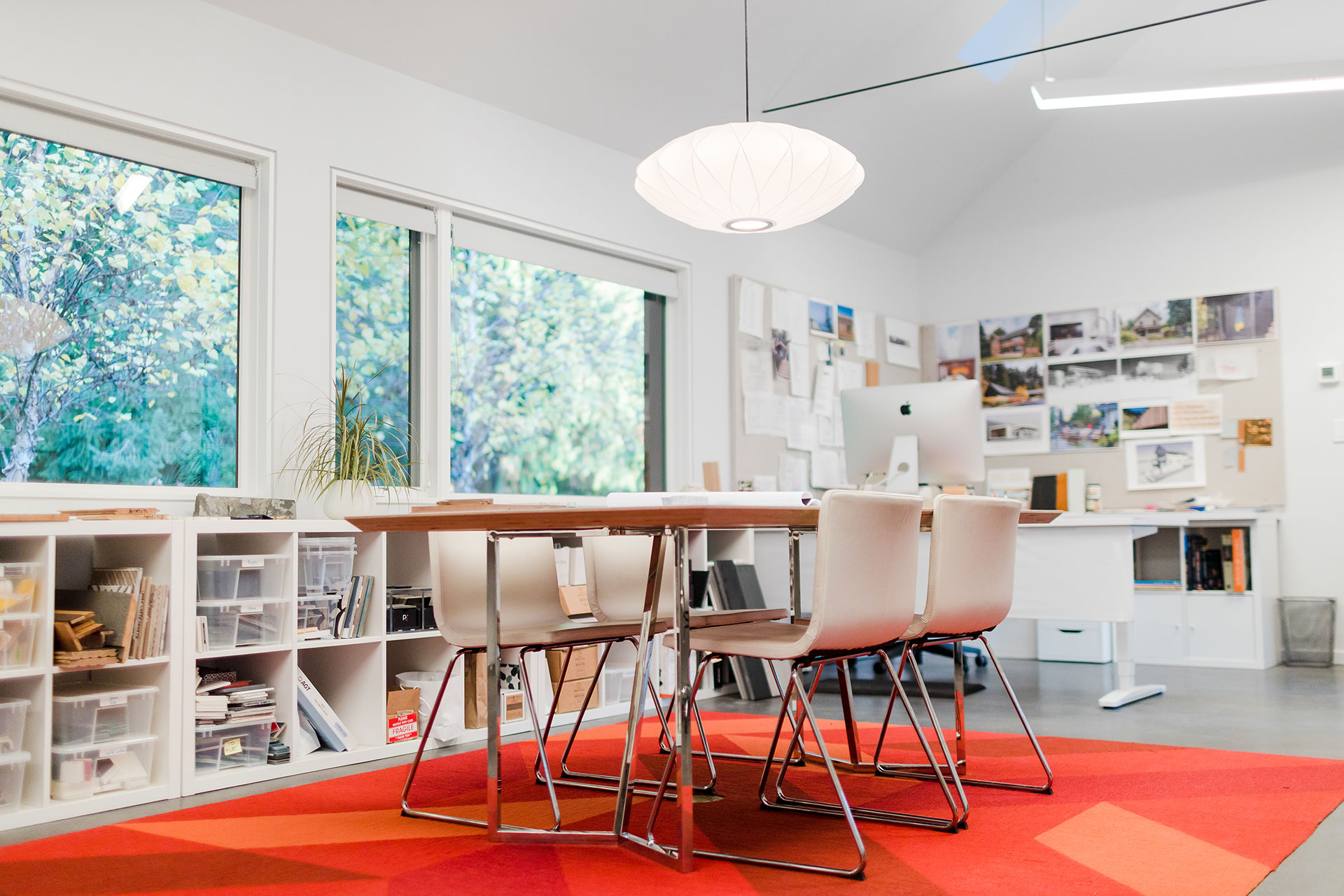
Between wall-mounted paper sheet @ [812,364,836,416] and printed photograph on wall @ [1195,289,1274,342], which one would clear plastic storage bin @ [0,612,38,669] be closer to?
wall-mounted paper sheet @ [812,364,836,416]

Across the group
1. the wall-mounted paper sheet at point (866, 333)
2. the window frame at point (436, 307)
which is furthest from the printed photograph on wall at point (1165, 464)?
the window frame at point (436, 307)

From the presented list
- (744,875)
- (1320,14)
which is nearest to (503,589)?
(744,875)

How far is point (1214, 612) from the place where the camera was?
5.64m

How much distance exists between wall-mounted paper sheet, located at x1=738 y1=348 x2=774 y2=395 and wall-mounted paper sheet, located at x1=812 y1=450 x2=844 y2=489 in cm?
56

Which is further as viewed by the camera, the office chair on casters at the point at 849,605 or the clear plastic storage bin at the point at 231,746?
the clear plastic storage bin at the point at 231,746

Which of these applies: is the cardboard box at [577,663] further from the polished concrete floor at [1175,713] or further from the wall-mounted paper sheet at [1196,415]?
the wall-mounted paper sheet at [1196,415]

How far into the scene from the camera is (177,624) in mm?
3049

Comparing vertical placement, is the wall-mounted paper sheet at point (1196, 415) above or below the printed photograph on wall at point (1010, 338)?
below

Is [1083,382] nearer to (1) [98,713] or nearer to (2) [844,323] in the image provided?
(2) [844,323]

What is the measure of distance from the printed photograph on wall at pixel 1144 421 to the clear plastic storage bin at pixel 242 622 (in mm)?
4957

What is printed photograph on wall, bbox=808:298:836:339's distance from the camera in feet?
20.6

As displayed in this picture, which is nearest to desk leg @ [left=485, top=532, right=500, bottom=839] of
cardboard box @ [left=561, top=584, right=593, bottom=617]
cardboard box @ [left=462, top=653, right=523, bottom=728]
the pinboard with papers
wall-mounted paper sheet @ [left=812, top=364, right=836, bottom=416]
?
cardboard box @ [left=462, top=653, right=523, bottom=728]

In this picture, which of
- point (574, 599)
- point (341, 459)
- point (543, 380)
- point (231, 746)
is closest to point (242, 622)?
point (231, 746)

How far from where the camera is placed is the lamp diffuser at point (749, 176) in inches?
126
